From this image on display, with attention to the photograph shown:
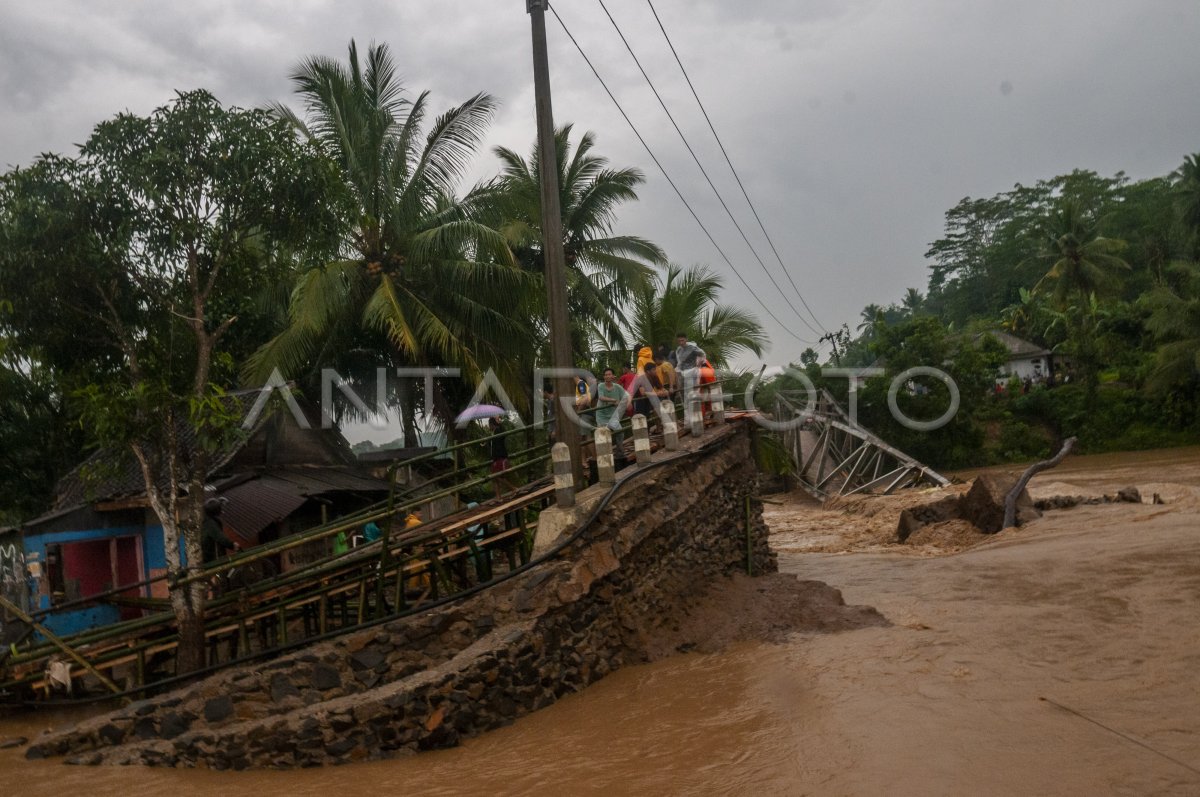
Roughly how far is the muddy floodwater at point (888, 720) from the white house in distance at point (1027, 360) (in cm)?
3745

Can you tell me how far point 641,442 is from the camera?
12461mm

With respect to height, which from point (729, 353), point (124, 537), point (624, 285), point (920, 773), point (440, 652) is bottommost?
point (920, 773)

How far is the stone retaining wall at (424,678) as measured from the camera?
877cm

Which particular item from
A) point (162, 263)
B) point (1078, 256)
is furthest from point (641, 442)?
point (1078, 256)

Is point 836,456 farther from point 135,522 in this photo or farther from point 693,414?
point 135,522

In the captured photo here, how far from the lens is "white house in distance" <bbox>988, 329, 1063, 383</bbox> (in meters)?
48.4

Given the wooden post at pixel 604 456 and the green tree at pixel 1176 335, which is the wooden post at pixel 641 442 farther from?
the green tree at pixel 1176 335

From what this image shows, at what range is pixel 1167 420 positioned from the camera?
38.8m

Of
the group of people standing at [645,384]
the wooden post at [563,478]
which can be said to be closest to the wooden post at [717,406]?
the group of people standing at [645,384]

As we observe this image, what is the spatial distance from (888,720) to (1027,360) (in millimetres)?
45005

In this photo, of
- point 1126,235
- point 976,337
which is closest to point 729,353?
point 976,337

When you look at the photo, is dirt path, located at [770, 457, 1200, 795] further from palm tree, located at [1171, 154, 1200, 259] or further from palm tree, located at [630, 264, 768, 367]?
palm tree, located at [1171, 154, 1200, 259]

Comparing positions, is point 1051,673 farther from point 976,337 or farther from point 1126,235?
point 1126,235

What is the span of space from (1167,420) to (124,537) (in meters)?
38.2
